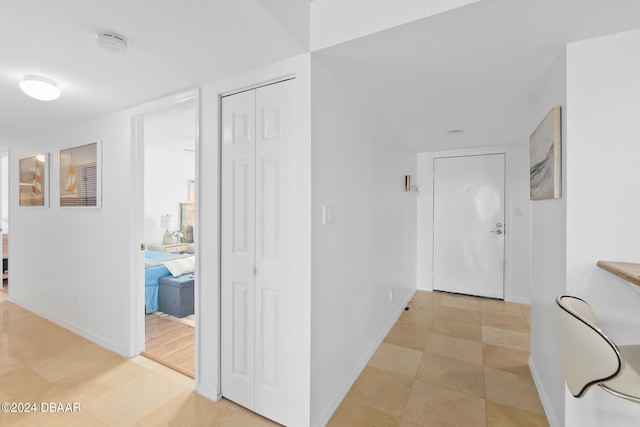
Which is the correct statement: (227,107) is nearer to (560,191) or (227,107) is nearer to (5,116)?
(560,191)

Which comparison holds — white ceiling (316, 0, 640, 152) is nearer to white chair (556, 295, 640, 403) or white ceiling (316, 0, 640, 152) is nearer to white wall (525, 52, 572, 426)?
white wall (525, 52, 572, 426)

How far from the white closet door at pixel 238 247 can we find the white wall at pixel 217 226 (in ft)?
0.20

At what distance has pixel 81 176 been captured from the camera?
9.68ft

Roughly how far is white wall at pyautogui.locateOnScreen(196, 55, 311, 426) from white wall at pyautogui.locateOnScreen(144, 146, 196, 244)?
3534 mm

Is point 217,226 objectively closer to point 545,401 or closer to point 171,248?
point 545,401

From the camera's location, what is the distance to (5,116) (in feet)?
9.23

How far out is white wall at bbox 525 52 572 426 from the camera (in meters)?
1.59

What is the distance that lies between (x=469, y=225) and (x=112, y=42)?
4.43 meters

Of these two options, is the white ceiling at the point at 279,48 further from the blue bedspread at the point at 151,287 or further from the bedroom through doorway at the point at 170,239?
the blue bedspread at the point at 151,287

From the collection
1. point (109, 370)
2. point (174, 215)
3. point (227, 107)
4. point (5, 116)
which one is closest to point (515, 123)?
point (227, 107)

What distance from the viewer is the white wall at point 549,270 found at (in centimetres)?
159

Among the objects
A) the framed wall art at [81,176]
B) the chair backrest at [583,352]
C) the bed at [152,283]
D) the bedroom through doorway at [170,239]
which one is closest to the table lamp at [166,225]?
the bedroom through doorway at [170,239]

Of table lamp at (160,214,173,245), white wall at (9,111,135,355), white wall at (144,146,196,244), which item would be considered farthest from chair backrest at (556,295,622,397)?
table lamp at (160,214,173,245)

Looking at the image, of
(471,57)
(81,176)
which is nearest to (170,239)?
(81,176)
